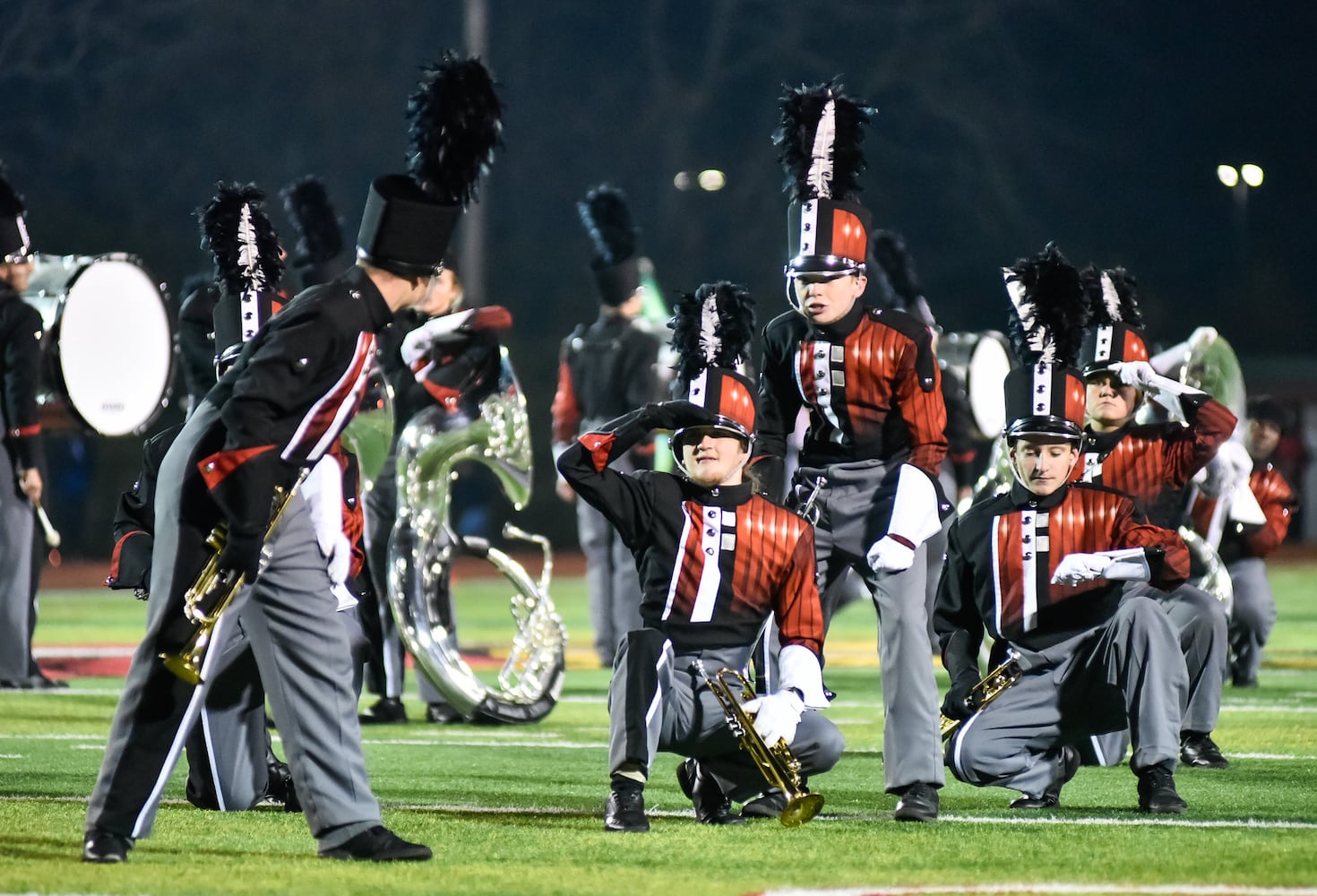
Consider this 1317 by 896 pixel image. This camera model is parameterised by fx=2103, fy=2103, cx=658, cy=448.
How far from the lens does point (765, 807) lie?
5938mm

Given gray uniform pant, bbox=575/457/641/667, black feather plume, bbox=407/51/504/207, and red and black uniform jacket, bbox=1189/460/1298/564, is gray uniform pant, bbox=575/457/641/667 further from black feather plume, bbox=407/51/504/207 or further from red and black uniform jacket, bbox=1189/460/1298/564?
black feather plume, bbox=407/51/504/207

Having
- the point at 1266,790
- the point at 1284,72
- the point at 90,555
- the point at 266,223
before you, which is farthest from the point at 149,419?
the point at 1284,72

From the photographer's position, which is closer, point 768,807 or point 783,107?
point 768,807

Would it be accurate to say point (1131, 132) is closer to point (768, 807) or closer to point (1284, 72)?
point (1284, 72)

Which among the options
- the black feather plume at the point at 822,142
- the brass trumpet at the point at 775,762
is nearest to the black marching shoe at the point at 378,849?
the brass trumpet at the point at 775,762

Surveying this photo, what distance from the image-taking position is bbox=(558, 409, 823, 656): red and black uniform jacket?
19.2ft

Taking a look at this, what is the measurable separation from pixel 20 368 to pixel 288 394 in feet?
17.0

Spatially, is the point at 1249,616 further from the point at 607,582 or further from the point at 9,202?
the point at 9,202

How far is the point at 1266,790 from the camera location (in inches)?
255

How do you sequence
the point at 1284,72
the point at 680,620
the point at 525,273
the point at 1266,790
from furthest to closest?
the point at 1284,72 < the point at 525,273 < the point at 1266,790 < the point at 680,620

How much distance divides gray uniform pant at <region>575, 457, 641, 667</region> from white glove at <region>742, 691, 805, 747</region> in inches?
201

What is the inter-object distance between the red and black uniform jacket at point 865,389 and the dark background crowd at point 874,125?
958 inches

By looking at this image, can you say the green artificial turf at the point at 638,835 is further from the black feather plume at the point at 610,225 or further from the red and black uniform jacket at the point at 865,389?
the black feather plume at the point at 610,225

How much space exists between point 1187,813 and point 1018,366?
59.9 inches
